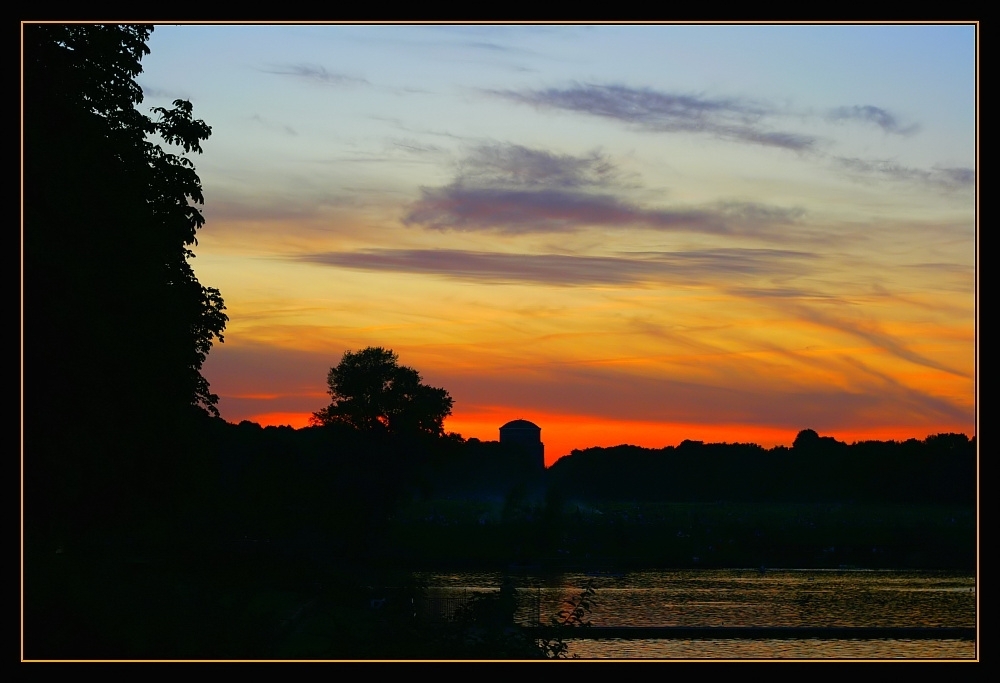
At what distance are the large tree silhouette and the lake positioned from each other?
12884 millimetres

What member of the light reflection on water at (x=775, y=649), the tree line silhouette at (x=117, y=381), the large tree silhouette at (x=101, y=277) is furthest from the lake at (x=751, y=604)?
the large tree silhouette at (x=101, y=277)

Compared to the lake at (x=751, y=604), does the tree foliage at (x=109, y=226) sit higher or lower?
higher

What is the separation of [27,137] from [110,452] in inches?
223

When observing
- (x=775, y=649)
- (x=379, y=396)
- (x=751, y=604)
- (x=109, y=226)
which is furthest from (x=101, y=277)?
(x=379, y=396)

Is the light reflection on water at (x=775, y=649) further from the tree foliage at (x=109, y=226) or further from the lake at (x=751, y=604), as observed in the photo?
the tree foliage at (x=109, y=226)

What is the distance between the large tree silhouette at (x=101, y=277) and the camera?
55.5 ft

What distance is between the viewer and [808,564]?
259ft

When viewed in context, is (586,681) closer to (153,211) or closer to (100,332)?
(100,332)

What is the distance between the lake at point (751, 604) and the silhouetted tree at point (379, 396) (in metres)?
16.7

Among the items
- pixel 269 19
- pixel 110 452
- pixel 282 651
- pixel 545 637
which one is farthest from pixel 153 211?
pixel 269 19

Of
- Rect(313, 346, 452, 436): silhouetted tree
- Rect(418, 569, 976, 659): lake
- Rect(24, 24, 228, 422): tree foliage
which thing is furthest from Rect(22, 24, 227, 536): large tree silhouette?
Rect(313, 346, 452, 436): silhouetted tree

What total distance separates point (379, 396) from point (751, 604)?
120 feet

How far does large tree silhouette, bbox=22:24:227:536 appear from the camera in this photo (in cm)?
1692

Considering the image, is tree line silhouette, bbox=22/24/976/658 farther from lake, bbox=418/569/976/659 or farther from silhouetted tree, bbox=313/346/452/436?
silhouetted tree, bbox=313/346/452/436
